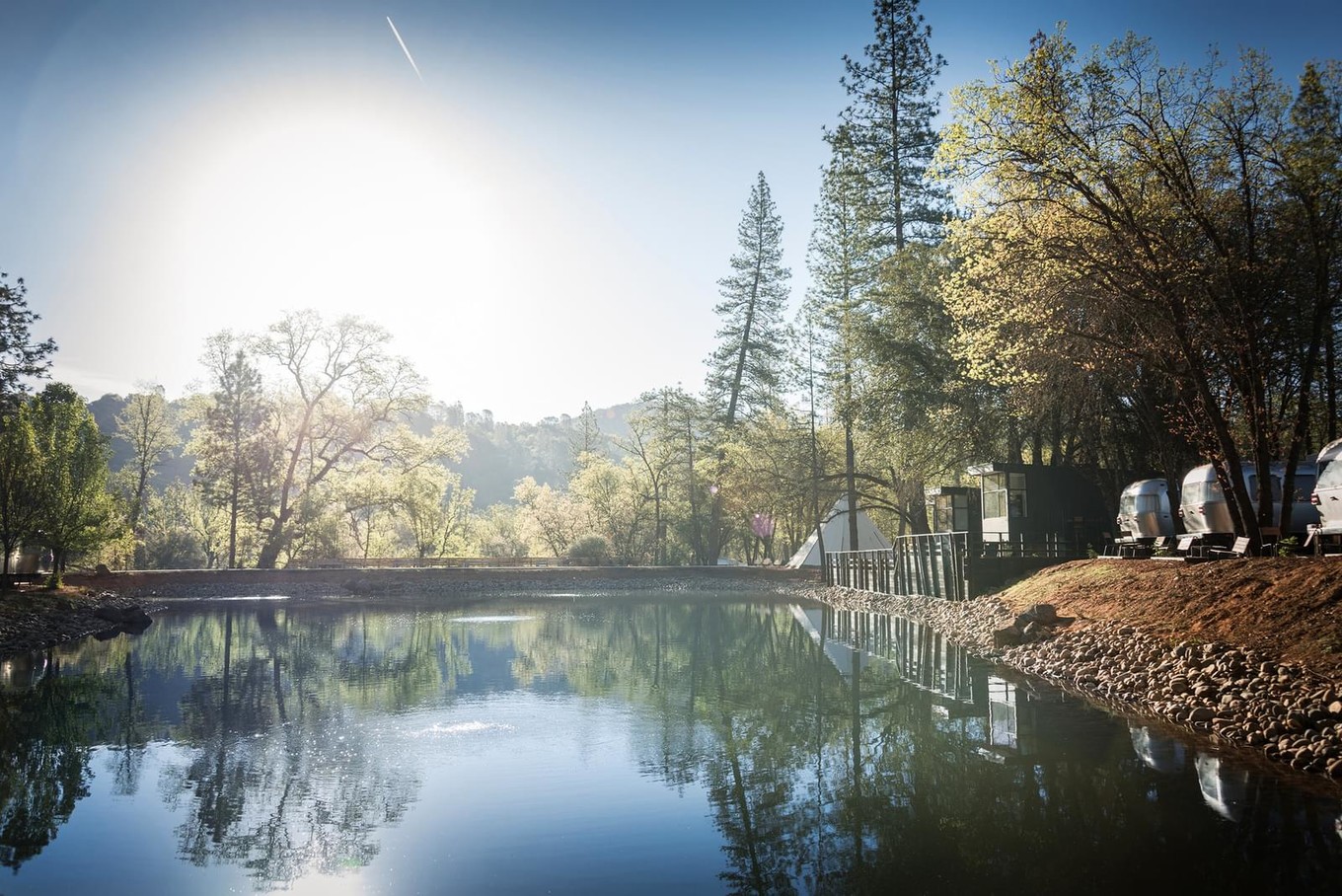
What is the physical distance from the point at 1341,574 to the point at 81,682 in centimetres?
2288

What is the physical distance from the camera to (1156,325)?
19.3 meters

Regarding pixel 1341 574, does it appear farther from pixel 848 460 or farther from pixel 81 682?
pixel 848 460

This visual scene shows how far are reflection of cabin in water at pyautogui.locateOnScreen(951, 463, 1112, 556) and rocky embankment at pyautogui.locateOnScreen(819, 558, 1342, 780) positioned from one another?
747 centimetres

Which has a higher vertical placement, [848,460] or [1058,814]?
[848,460]

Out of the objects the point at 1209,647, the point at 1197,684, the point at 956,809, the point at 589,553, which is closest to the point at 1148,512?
the point at 1209,647

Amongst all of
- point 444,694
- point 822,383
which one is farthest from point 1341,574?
point 822,383

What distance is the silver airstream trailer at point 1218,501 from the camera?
2159 centimetres

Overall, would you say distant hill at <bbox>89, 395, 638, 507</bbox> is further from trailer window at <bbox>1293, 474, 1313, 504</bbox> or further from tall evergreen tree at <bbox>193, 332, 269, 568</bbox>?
trailer window at <bbox>1293, 474, 1313, 504</bbox>

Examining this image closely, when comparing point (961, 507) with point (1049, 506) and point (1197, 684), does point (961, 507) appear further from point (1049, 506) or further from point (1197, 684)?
point (1197, 684)

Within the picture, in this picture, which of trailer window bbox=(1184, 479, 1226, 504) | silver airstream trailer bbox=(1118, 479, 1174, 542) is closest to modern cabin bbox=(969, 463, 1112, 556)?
silver airstream trailer bbox=(1118, 479, 1174, 542)

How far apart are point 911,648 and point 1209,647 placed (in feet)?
33.5

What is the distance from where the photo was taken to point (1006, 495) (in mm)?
30125

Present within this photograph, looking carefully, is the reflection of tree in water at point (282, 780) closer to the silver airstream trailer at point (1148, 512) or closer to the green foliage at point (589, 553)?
the silver airstream trailer at point (1148, 512)

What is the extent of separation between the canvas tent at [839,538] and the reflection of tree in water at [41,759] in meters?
39.0
